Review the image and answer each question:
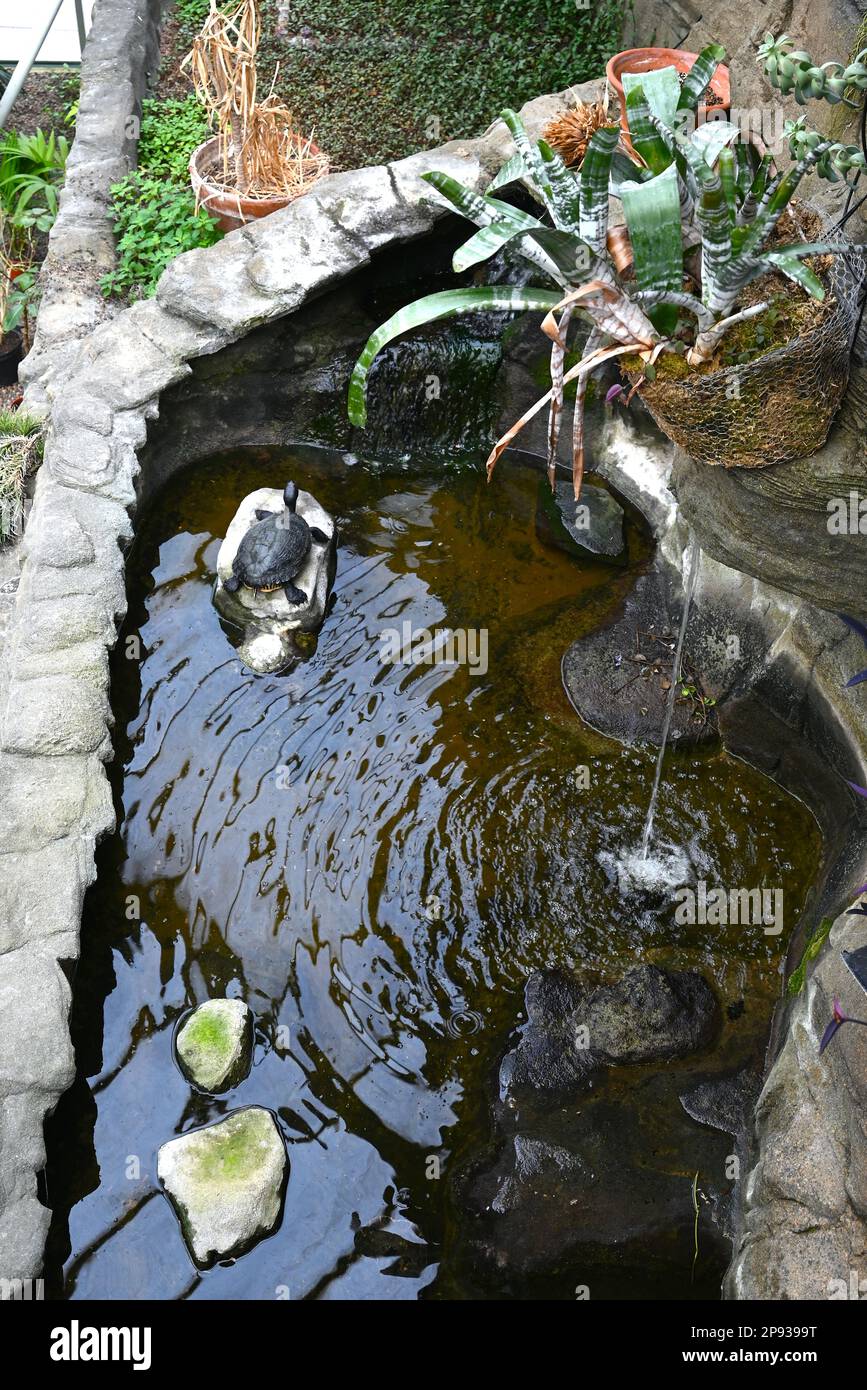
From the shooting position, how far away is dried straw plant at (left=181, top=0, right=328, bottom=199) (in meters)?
5.92

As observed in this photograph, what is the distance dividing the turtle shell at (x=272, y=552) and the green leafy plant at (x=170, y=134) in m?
3.15

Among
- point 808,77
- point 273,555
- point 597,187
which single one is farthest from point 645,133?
point 273,555

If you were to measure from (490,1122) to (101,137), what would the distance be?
6.37 metres

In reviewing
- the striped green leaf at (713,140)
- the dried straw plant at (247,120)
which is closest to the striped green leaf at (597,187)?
the striped green leaf at (713,140)

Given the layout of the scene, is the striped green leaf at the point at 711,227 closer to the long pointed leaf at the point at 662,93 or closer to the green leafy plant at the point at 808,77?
the long pointed leaf at the point at 662,93

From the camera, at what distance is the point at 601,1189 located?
3758mm

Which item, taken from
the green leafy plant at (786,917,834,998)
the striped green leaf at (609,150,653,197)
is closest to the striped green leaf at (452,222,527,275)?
the striped green leaf at (609,150,653,197)

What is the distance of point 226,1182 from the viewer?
11.8 feet

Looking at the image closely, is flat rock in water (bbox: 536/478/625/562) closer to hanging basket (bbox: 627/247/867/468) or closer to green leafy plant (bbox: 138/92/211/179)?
hanging basket (bbox: 627/247/867/468)

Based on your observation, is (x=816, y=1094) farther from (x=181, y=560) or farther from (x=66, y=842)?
(x=181, y=560)

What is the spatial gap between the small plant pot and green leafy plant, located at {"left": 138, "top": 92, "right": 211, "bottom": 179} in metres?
1.50

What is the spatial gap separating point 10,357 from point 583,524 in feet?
11.5

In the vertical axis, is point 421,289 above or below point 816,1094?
above

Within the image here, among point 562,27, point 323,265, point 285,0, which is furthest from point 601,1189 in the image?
point 285,0
